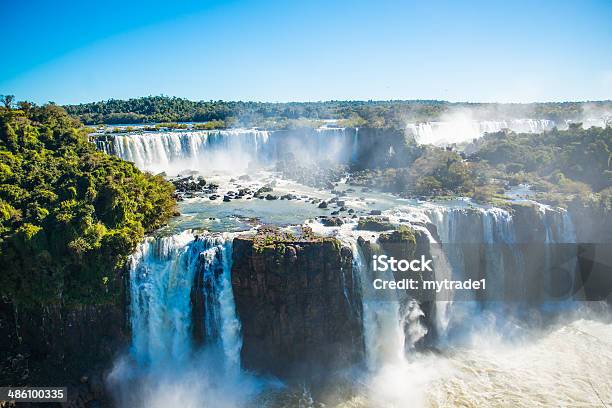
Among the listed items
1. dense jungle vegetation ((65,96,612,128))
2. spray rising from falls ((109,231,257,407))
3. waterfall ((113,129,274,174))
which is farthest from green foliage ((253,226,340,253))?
dense jungle vegetation ((65,96,612,128))

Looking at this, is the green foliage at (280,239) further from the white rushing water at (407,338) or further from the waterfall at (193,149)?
the waterfall at (193,149)

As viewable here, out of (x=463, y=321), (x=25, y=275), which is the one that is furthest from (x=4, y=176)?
(x=463, y=321)

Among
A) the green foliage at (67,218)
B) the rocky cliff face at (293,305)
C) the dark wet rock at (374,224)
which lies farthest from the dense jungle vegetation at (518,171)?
the green foliage at (67,218)

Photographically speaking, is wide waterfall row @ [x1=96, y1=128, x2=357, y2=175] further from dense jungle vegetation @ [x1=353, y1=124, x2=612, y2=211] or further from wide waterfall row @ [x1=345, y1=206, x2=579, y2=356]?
wide waterfall row @ [x1=345, y1=206, x2=579, y2=356]

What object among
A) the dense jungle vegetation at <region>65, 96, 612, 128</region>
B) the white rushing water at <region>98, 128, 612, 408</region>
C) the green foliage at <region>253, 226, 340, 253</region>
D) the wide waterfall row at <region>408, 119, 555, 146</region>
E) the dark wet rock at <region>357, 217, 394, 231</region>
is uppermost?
the dense jungle vegetation at <region>65, 96, 612, 128</region>

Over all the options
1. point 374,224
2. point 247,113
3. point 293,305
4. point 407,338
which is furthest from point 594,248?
Answer: point 247,113
